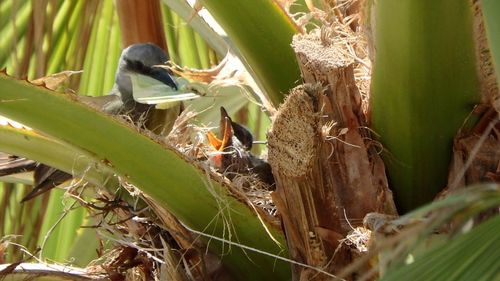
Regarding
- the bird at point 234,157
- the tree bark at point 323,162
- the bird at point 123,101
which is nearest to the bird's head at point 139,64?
the bird at point 123,101

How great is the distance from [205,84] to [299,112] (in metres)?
0.54

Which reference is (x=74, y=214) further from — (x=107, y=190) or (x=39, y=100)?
(x=39, y=100)

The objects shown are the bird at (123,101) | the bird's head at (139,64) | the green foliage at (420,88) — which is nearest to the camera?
the green foliage at (420,88)

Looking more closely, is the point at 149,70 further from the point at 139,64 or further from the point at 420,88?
the point at 420,88

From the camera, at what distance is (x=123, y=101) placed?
8.67 ft

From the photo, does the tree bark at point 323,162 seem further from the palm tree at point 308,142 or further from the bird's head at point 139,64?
the bird's head at point 139,64

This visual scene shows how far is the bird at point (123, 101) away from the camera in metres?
2.07

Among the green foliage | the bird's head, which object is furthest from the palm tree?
the bird's head

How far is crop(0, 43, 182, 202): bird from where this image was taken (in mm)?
2066

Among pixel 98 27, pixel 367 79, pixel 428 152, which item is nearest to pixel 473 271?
pixel 428 152

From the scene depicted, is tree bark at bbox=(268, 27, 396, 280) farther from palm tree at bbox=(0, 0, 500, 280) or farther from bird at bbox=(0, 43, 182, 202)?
bird at bbox=(0, 43, 182, 202)

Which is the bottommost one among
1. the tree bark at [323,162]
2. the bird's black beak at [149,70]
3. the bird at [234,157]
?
the bird at [234,157]

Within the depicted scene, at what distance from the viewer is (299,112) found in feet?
4.03

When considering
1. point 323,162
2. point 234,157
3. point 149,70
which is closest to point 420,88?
point 323,162
